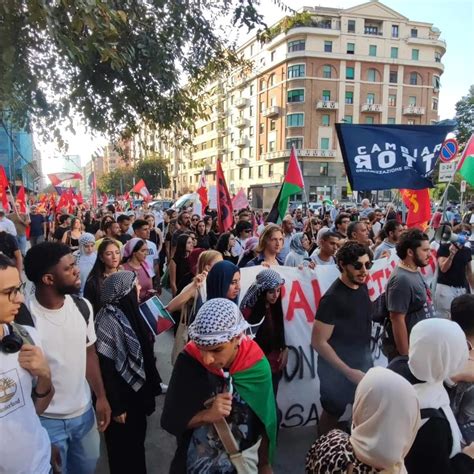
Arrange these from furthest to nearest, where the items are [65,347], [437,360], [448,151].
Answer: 1. [448,151]
2. [65,347]
3. [437,360]

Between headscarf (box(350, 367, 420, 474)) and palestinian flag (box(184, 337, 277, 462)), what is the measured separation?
1.73 ft

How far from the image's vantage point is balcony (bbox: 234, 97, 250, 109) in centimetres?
5972

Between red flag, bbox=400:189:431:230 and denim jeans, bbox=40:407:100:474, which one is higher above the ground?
red flag, bbox=400:189:431:230

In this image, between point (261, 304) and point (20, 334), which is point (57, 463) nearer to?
point (20, 334)

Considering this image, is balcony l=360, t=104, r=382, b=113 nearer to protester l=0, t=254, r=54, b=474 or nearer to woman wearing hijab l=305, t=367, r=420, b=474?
woman wearing hijab l=305, t=367, r=420, b=474

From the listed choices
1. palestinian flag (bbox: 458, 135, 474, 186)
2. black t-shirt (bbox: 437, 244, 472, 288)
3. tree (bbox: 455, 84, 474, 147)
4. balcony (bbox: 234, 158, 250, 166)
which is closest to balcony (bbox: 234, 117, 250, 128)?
balcony (bbox: 234, 158, 250, 166)

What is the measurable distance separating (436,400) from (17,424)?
171 cm

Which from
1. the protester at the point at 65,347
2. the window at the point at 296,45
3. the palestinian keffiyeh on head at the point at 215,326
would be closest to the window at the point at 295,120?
the window at the point at 296,45

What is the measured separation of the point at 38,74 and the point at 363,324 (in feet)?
13.3

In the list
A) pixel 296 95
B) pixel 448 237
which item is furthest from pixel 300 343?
pixel 296 95

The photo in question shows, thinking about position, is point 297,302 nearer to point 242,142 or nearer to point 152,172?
point 242,142

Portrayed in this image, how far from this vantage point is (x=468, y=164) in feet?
21.1

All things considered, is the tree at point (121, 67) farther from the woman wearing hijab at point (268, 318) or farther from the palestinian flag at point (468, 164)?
the palestinian flag at point (468, 164)

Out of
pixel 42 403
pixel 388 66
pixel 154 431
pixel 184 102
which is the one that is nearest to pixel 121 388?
pixel 42 403
